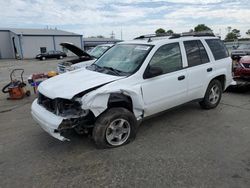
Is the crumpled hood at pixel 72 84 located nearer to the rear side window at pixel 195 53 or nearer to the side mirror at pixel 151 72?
the side mirror at pixel 151 72

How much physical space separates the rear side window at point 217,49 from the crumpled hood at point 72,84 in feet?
9.19

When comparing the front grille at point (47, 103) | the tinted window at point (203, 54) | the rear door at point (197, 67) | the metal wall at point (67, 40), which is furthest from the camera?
the metal wall at point (67, 40)

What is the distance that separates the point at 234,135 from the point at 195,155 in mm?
1168

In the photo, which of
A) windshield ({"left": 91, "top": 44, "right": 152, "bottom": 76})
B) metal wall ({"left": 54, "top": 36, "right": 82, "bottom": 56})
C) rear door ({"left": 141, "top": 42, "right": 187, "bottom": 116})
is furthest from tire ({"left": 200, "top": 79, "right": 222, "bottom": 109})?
metal wall ({"left": 54, "top": 36, "right": 82, "bottom": 56})

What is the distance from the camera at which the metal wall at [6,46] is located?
4475 centimetres

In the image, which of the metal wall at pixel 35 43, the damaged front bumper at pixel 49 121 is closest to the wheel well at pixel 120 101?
the damaged front bumper at pixel 49 121

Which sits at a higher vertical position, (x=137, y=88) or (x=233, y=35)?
(x=137, y=88)

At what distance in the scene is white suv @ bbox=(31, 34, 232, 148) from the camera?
357cm

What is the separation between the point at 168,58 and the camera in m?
4.52

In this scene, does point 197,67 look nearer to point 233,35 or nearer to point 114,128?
point 114,128

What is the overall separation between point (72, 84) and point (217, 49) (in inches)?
147

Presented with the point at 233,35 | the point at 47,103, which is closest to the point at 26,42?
the point at 47,103

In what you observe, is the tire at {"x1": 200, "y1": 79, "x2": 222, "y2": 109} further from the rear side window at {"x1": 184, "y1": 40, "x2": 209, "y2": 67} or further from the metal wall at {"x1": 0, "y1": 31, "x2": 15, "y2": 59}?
the metal wall at {"x1": 0, "y1": 31, "x2": 15, "y2": 59}

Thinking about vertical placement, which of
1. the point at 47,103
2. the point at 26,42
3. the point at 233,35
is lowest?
the point at 26,42
